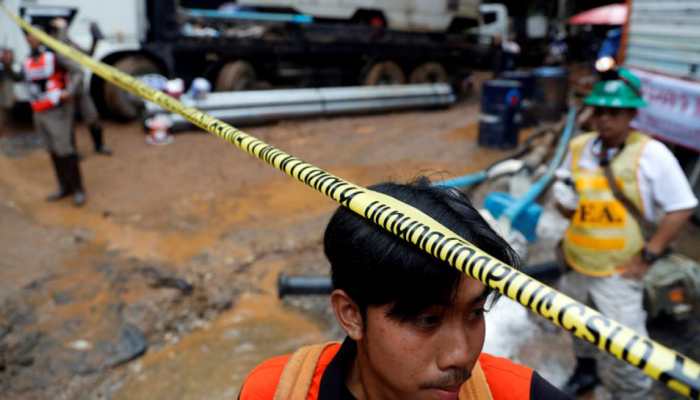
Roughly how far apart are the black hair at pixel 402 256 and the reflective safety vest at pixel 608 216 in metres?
2.01

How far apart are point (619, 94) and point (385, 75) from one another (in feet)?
36.5

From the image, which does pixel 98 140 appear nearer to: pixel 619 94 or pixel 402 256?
pixel 619 94

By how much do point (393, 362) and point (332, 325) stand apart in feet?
10.8

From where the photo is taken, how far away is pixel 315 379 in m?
1.24

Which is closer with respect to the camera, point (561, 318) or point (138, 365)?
point (561, 318)

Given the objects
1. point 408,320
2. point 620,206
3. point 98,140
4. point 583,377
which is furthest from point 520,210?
point 98,140

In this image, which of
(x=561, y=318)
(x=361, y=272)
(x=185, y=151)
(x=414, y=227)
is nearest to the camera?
(x=561, y=318)

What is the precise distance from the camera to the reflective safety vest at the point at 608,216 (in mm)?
2863

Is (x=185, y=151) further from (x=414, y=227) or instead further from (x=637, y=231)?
(x=414, y=227)

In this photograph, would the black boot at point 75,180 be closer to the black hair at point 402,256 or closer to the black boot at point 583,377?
the black boot at point 583,377

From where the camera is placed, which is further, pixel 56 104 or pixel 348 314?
pixel 56 104

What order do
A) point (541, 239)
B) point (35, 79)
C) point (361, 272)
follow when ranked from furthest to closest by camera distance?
1. point (35, 79)
2. point (541, 239)
3. point (361, 272)

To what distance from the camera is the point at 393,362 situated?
107 cm

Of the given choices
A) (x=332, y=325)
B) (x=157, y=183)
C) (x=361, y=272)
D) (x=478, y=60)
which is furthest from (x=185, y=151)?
(x=478, y=60)
